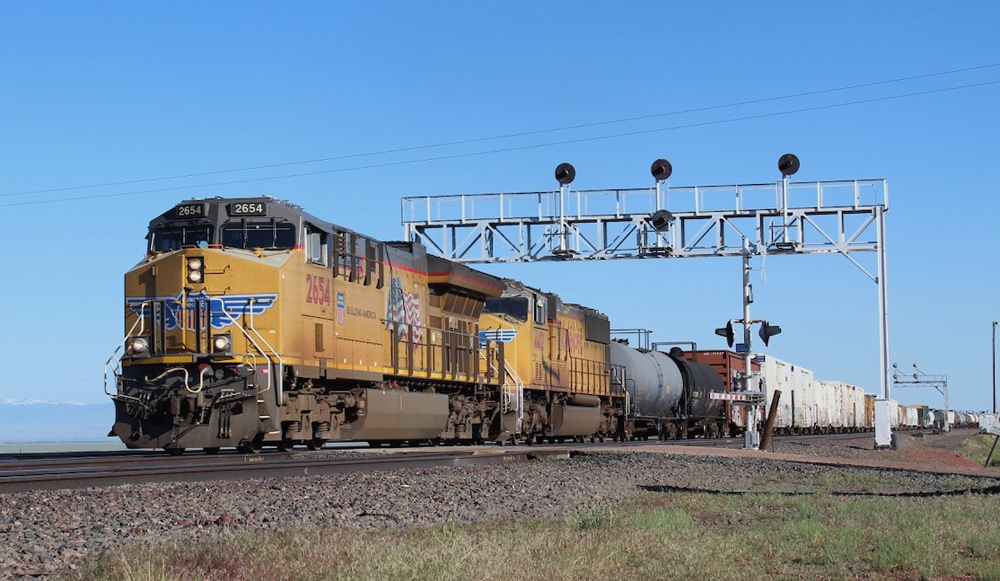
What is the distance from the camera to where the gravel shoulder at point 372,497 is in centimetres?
855

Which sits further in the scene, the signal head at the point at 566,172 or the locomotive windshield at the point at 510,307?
the signal head at the point at 566,172

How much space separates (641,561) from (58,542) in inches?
159

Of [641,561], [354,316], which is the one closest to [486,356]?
[354,316]

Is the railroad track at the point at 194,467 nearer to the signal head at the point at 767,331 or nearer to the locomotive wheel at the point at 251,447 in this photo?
the locomotive wheel at the point at 251,447

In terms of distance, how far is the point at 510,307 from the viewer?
2961cm

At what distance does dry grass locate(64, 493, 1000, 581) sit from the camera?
22.4 ft

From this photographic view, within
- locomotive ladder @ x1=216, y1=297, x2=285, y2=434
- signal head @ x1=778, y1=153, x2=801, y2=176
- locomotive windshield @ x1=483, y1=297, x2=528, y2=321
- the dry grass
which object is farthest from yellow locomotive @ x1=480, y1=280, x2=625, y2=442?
the dry grass

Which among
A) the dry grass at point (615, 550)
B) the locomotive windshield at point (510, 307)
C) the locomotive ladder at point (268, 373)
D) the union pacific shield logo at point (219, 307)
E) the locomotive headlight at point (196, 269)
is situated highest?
the locomotive headlight at point (196, 269)

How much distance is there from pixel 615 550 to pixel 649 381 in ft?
98.2

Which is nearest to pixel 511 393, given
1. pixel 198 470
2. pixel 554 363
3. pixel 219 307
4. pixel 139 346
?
pixel 554 363

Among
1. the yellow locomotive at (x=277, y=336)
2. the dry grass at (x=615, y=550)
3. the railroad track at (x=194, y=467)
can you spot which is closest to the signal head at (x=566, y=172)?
the yellow locomotive at (x=277, y=336)

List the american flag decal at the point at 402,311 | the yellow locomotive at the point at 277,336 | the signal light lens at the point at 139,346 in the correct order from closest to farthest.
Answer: the yellow locomotive at the point at 277,336 < the signal light lens at the point at 139,346 < the american flag decal at the point at 402,311

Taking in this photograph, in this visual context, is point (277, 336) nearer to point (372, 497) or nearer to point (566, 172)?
point (372, 497)

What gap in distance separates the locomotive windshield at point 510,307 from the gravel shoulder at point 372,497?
944cm
